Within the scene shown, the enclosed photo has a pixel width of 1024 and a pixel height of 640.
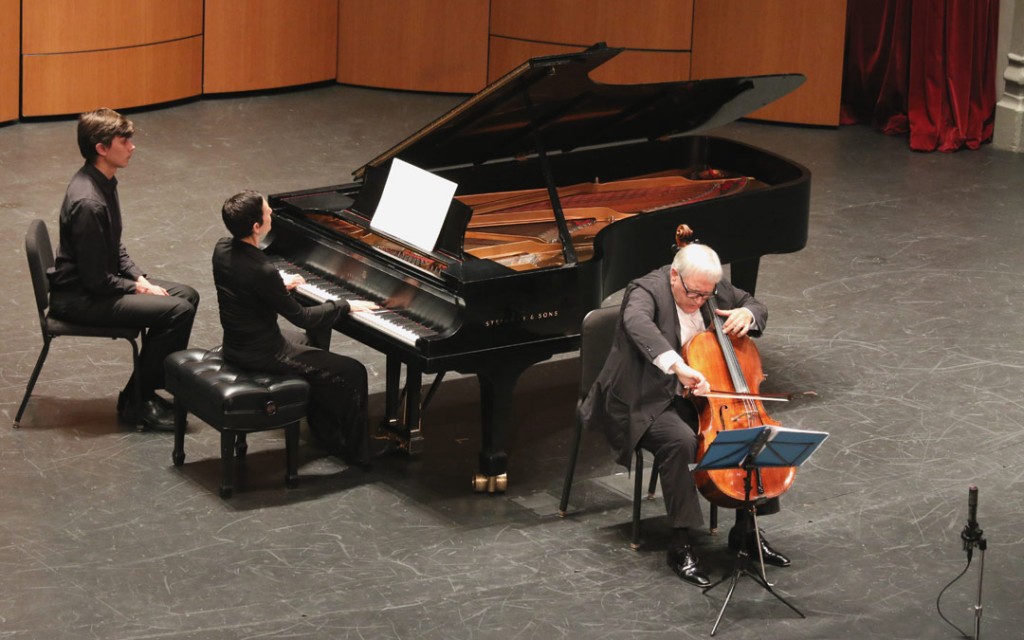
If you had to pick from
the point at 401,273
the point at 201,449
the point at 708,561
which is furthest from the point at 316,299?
the point at 708,561

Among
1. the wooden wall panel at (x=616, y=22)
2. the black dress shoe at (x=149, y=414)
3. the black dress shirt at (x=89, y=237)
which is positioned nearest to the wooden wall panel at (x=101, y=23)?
the wooden wall panel at (x=616, y=22)

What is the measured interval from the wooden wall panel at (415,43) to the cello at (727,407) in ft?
23.3

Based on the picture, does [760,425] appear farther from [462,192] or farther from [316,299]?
[462,192]

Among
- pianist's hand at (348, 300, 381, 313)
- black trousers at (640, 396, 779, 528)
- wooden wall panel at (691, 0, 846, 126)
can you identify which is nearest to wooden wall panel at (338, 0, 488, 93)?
wooden wall panel at (691, 0, 846, 126)

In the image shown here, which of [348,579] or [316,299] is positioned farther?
[316,299]

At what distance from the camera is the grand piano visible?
5.38 m

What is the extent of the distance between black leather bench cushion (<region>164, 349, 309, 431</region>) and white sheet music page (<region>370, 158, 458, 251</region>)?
0.67 m

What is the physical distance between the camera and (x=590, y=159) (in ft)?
23.2

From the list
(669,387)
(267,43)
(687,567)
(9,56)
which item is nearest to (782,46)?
(267,43)

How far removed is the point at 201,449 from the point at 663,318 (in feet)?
6.27

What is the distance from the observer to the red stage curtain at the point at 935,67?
10.8 metres

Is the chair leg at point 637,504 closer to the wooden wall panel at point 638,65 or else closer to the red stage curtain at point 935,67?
the red stage curtain at point 935,67

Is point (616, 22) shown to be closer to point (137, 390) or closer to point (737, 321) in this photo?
point (137, 390)

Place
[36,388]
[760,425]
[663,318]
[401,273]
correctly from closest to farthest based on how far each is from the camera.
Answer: [760,425] → [663,318] → [401,273] → [36,388]
